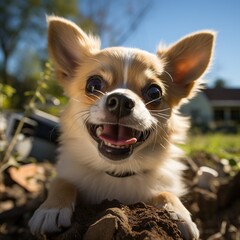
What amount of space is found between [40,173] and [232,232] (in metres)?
2.19

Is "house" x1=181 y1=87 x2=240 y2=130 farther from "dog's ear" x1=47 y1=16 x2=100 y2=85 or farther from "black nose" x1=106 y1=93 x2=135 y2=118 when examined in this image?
"black nose" x1=106 y1=93 x2=135 y2=118

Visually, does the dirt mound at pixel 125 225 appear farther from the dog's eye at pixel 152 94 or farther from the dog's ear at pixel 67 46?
the dog's ear at pixel 67 46

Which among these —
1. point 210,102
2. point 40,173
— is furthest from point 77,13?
point 40,173

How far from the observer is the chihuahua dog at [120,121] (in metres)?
2.07

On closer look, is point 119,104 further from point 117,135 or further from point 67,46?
point 67,46

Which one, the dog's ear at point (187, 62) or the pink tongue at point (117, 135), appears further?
the dog's ear at point (187, 62)

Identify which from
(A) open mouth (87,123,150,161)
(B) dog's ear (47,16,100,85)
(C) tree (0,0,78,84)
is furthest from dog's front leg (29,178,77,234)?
(C) tree (0,0,78,84)

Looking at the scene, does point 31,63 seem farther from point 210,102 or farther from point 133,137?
point 133,137

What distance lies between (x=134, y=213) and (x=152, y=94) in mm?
920

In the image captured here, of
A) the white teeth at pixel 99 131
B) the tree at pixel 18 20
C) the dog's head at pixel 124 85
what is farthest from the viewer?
the tree at pixel 18 20

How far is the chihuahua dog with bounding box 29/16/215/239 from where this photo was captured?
81.4 inches

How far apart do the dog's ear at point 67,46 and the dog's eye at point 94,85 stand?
410 millimetres

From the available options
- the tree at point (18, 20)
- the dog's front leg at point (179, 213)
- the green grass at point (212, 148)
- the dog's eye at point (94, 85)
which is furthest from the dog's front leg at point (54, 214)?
the tree at point (18, 20)

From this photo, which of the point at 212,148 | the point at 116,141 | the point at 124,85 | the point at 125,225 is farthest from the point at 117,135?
the point at 212,148
